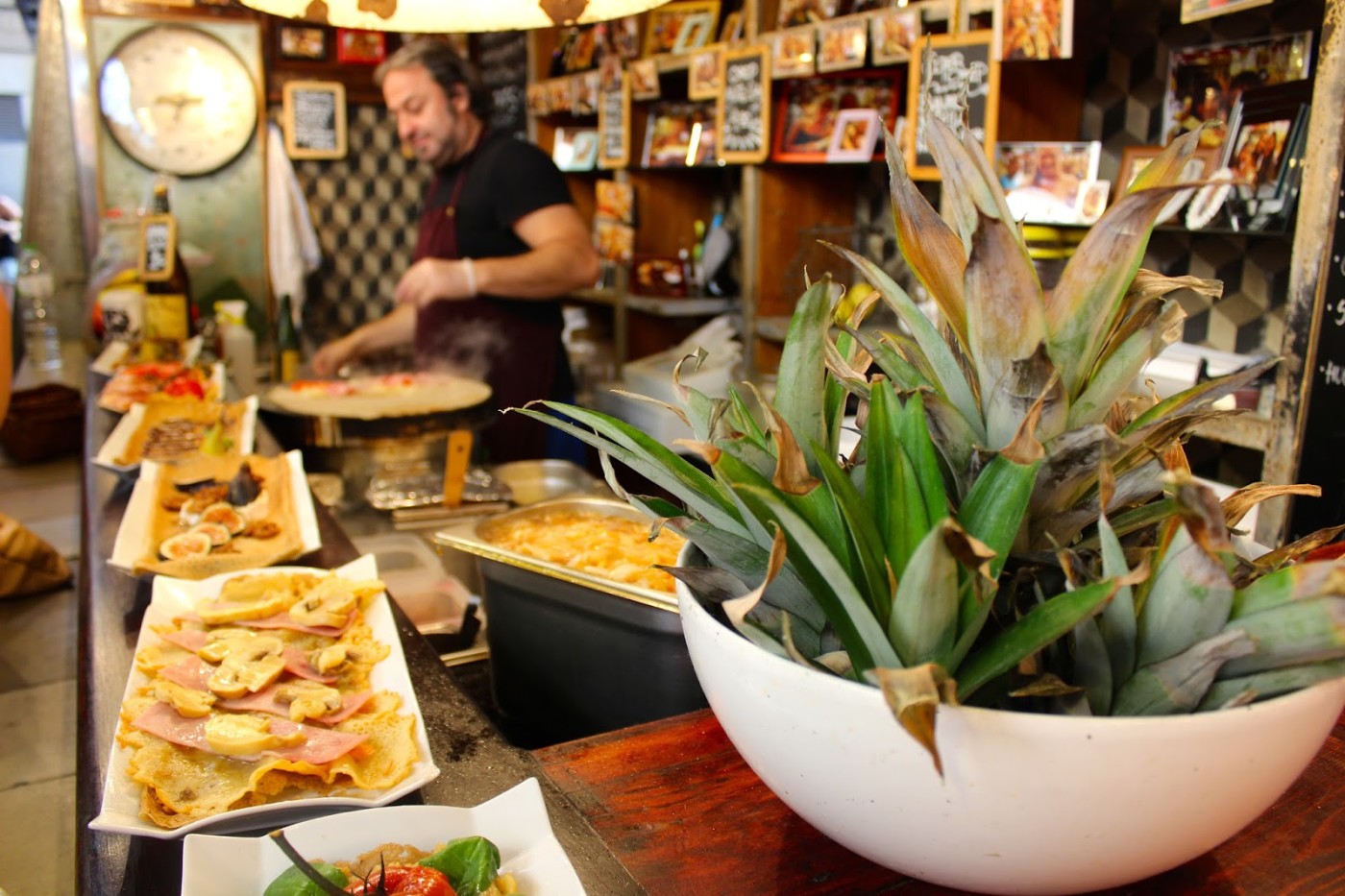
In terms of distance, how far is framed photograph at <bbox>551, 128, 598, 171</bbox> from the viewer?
620cm

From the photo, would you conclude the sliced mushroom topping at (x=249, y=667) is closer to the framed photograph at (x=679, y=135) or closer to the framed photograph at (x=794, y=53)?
the framed photograph at (x=794, y=53)

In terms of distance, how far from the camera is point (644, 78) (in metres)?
5.17

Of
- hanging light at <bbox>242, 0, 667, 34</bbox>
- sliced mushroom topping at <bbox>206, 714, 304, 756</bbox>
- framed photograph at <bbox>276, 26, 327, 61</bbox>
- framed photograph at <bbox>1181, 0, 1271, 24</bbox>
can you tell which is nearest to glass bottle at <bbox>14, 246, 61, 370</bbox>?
framed photograph at <bbox>276, 26, 327, 61</bbox>

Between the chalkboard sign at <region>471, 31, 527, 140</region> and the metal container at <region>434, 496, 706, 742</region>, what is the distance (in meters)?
5.53

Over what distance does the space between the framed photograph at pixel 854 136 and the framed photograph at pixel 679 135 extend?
85 cm

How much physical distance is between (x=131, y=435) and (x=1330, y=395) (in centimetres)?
315

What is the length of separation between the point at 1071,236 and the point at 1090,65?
2.04 feet

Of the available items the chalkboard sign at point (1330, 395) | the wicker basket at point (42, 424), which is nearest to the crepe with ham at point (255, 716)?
the chalkboard sign at point (1330, 395)

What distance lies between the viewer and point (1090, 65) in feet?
11.0

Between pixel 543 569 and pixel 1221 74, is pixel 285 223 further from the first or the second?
pixel 543 569

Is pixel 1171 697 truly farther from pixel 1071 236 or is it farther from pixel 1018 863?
pixel 1071 236

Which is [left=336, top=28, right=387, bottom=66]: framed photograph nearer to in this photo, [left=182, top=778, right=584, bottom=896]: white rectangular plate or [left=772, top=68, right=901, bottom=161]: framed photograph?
[left=772, top=68, right=901, bottom=161]: framed photograph

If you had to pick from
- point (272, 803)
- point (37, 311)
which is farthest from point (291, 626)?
point (37, 311)

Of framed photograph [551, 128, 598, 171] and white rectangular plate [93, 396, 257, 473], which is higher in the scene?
framed photograph [551, 128, 598, 171]
